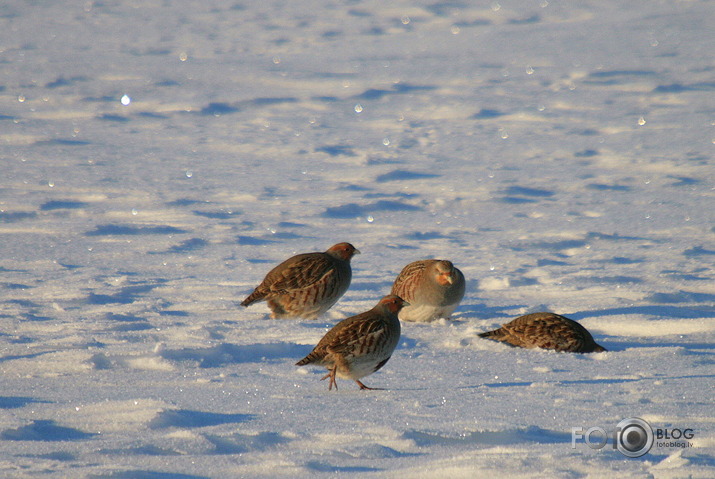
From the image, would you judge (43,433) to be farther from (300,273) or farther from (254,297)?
(300,273)

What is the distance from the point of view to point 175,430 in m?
3.71

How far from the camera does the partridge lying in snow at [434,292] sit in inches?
248

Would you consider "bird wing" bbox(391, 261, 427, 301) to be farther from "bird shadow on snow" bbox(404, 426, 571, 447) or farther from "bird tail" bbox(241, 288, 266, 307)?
"bird shadow on snow" bbox(404, 426, 571, 447)

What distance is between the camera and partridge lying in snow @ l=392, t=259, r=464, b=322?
6.30m

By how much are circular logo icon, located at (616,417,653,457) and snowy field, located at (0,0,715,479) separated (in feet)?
0.21

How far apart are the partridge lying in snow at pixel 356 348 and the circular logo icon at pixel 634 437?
1335 millimetres

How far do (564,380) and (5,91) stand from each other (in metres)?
13.8

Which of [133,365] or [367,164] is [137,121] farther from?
[133,365]

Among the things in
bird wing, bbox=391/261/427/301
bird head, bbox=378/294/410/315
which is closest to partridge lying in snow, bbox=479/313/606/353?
bird wing, bbox=391/261/427/301

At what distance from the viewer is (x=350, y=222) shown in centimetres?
1011

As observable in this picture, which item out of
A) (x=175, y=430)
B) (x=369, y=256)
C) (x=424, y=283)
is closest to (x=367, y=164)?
(x=369, y=256)

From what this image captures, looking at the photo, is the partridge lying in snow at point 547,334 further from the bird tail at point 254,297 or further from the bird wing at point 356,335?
the bird tail at point 254,297

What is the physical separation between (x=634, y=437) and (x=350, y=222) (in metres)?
6.62

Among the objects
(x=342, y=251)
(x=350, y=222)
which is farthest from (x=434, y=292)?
(x=350, y=222)
